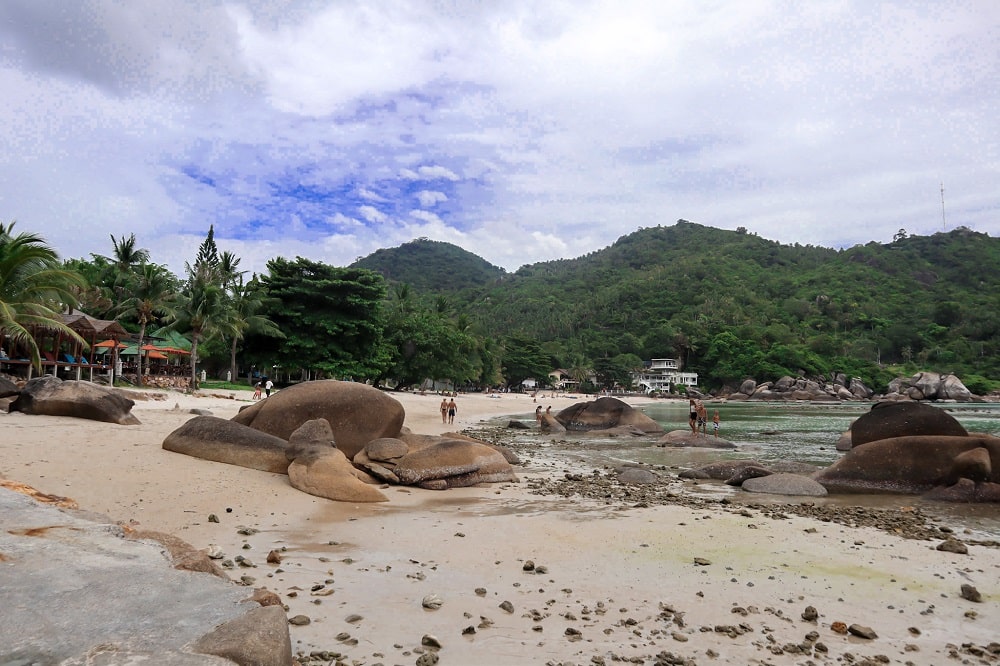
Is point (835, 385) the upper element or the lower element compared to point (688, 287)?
lower

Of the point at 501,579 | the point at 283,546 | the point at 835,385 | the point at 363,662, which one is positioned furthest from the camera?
the point at 835,385

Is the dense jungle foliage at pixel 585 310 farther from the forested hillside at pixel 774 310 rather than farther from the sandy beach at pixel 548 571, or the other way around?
the sandy beach at pixel 548 571

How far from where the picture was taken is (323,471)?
10000mm

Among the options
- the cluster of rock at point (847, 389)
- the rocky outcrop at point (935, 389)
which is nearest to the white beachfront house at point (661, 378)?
the cluster of rock at point (847, 389)

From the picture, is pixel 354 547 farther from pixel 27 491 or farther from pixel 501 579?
pixel 27 491

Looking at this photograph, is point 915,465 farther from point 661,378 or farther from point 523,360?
point 661,378

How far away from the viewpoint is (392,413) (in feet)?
44.0

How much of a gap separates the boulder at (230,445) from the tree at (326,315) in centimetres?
2953

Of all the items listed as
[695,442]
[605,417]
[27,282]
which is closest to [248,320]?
[27,282]

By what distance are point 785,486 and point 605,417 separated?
18606mm

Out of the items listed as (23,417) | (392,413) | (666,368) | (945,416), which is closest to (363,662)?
(392,413)

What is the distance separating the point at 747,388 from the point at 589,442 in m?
91.4

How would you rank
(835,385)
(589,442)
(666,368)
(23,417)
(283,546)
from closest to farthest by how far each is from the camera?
1. (283,546)
2. (23,417)
3. (589,442)
4. (835,385)
5. (666,368)

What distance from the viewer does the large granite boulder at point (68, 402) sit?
13797mm
